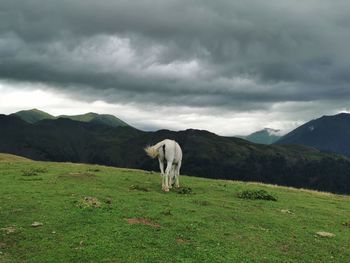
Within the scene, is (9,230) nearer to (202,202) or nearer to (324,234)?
(202,202)

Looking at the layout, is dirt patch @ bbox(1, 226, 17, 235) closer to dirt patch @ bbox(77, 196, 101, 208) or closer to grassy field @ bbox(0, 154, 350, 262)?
grassy field @ bbox(0, 154, 350, 262)

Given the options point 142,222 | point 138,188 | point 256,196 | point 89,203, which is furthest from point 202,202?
point 89,203

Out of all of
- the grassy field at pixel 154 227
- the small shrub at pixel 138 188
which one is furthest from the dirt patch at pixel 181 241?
the small shrub at pixel 138 188

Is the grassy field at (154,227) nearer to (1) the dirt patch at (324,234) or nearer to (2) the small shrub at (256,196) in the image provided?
(1) the dirt patch at (324,234)

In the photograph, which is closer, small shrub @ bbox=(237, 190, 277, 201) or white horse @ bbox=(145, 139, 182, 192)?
white horse @ bbox=(145, 139, 182, 192)

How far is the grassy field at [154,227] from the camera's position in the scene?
2064cm

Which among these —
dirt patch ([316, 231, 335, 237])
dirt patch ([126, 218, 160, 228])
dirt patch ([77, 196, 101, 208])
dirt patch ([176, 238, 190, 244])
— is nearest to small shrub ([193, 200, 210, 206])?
dirt patch ([126, 218, 160, 228])

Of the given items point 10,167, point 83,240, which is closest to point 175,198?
point 83,240

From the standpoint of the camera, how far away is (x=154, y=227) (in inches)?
963

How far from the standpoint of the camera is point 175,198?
112 ft

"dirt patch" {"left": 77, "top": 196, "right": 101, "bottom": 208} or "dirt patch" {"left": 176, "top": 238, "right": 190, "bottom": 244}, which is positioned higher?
"dirt patch" {"left": 77, "top": 196, "right": 101, "bottom": 208}

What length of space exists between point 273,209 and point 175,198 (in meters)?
8.00

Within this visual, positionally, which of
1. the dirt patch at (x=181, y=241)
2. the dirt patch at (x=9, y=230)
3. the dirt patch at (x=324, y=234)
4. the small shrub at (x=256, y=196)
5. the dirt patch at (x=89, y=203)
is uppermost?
the small shrub at (x=256, y=196)

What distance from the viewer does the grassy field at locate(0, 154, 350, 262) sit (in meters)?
20.6
